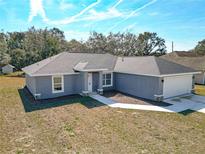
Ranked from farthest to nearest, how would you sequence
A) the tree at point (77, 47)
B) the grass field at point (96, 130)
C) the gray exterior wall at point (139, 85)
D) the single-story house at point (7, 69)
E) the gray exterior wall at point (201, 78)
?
1. the tree at point (77, 47)
2. the single-story house at point (7, 69)
3. the gray exterior wall at point (201, 78)
4. the gray exterior wall at point (139, 85)
5. the grass field at point (96, 130)

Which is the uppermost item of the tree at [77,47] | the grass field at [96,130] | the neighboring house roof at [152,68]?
the tree at [77,47]

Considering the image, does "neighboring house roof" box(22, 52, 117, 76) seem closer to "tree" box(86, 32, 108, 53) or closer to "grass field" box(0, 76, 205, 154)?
"grass field" box(0, 76, 205, 154)

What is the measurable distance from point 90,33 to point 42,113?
120 feet

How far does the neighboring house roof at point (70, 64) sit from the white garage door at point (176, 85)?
20.5 ft

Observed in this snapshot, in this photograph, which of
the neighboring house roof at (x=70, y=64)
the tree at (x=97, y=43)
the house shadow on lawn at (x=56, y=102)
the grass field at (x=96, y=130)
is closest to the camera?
the grass field at (x=96, y=130)

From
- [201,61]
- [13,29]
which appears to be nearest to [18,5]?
[201,61]

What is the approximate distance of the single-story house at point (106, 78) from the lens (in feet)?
47.4

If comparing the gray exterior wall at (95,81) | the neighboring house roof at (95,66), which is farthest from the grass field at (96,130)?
the gray exterior wall at (95,81)

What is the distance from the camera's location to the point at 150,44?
5512cm

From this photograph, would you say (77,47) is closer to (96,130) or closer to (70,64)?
(70,64)

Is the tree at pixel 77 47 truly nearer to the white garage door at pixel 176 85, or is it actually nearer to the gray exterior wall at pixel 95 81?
the gray exterior wall at pixel 95 81

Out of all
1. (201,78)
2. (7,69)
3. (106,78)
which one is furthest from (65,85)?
(7,69)

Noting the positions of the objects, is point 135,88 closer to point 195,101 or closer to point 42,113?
point 195,101

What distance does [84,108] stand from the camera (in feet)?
40.1
